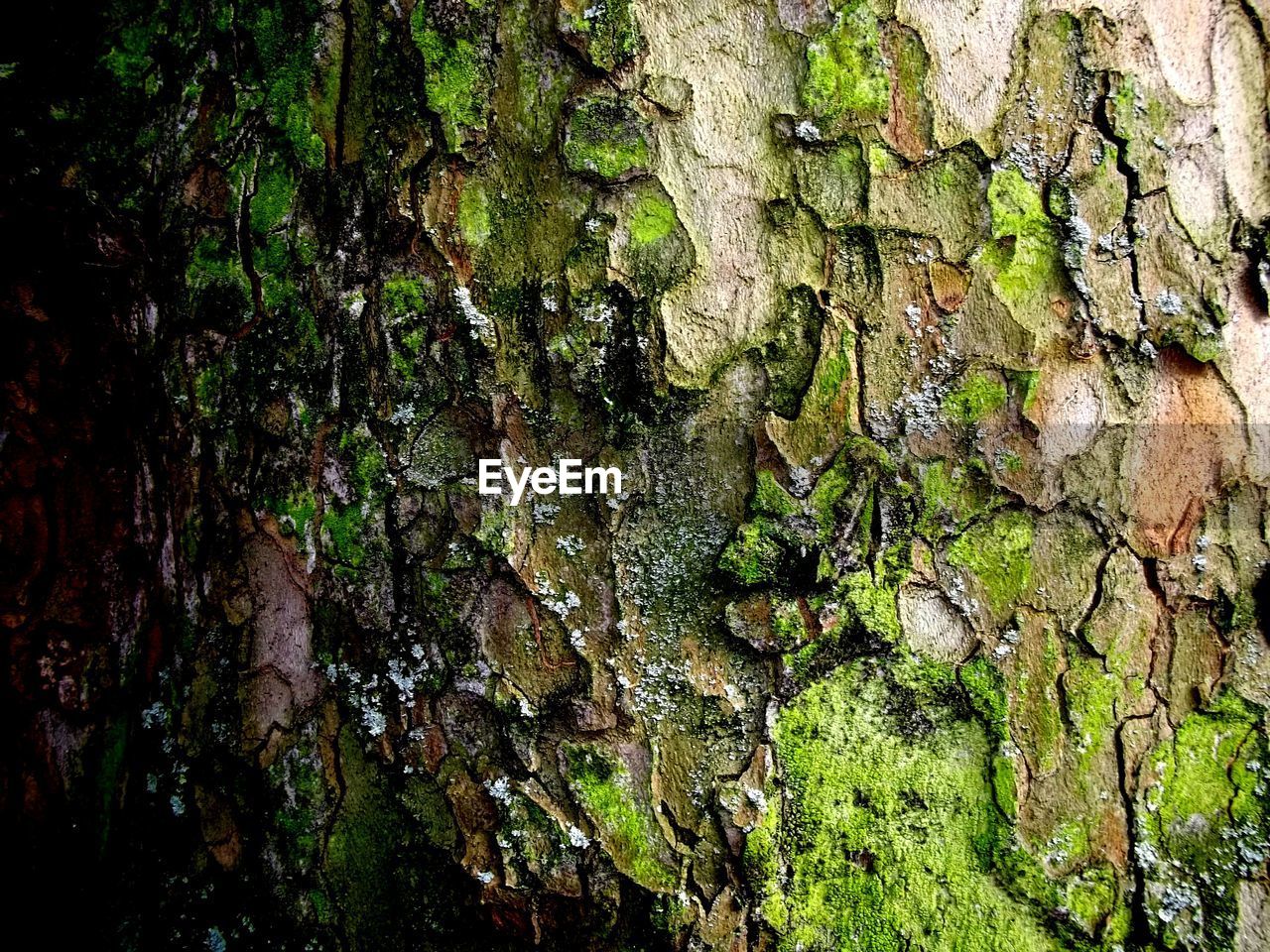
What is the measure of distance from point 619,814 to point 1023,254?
891mm

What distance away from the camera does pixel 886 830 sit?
1004mm

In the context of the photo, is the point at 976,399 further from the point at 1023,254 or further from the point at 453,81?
the point at 453,81

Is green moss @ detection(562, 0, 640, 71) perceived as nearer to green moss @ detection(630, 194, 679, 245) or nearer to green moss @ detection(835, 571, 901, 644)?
green moss @ detection(630, 194, 679, 245)

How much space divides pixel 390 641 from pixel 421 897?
1.15ft

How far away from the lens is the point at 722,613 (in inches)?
39.0

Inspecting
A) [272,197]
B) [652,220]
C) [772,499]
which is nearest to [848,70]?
[652,220]

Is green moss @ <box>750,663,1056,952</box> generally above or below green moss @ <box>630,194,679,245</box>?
below

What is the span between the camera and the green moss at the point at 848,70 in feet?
3.16

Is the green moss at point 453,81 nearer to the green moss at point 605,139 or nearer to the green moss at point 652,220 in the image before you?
the green moss at point 605,139

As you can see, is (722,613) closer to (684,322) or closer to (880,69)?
(684,322)

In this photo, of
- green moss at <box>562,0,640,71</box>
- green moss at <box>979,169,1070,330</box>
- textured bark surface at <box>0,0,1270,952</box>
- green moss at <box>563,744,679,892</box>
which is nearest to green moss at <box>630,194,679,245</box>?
textured bark surface at <box>0,0,1270,952</box>

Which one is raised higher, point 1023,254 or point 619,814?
point 1023,254

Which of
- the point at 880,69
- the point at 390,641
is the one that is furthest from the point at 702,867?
the point at 880,69

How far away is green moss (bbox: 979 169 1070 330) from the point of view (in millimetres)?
981
